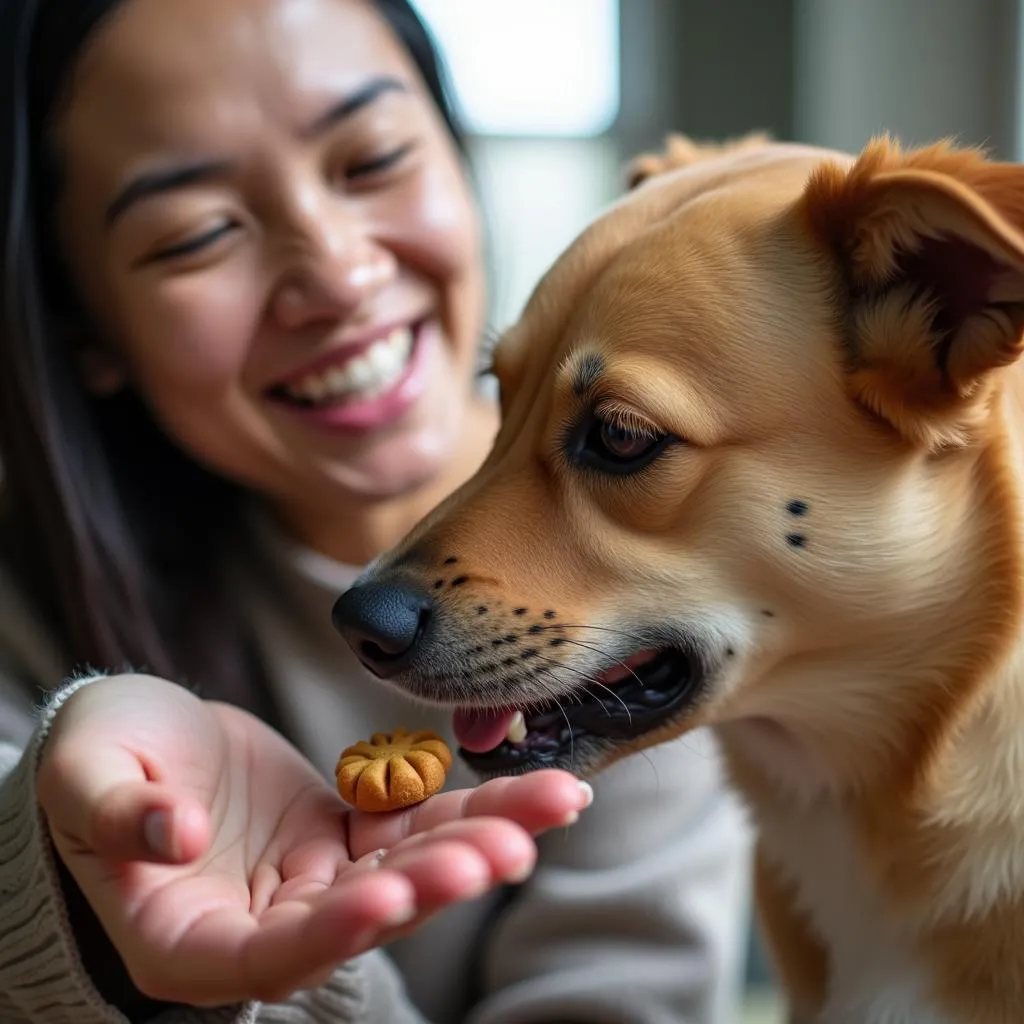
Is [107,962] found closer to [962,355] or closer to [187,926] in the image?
[187,926]

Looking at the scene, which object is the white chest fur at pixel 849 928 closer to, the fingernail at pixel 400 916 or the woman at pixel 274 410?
the woman at pixel 274 410

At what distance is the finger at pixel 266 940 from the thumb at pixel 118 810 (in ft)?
0.16

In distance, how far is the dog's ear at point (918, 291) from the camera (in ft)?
2.69

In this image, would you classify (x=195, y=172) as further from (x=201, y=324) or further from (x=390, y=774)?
(x=390, y=774)

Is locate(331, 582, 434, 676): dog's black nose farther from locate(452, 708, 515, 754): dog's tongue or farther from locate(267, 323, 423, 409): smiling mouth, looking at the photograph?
locate(267, 323, 423, 409): smiling mouth

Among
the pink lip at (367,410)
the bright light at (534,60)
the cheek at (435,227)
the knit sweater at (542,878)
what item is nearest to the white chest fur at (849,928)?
the knit sweater at (542,878)

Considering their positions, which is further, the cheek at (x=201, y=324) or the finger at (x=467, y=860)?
the cheek at (x=201, y=324)

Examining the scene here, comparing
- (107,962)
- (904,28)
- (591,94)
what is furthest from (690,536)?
(591,94)

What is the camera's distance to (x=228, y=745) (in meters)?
0.89

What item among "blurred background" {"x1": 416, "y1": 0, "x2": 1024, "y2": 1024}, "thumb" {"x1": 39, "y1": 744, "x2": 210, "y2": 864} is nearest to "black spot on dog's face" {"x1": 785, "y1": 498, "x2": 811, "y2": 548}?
"thumb" {"x1": 39, "y1": 744, "x2": 210, "y2": 864}

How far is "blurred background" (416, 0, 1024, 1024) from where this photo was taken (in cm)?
229

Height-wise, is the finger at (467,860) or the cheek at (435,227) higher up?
the cheek at (435,227)

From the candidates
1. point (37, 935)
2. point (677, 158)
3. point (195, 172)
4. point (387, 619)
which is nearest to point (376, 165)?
point (195, 172)

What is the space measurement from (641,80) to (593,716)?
8.29ft
